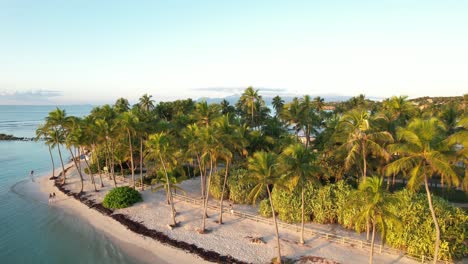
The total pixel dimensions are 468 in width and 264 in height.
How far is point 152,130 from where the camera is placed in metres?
38.4

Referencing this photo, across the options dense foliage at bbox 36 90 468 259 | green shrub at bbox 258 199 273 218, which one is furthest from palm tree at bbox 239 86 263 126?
green shrub at bbox 258 199 273 218

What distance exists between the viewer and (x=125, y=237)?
26.8m

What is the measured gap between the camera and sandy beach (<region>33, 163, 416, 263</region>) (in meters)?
22.3

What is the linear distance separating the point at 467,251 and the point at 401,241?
4.08 meters

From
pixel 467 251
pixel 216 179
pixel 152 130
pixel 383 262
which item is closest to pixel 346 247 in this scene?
pixel 383 262

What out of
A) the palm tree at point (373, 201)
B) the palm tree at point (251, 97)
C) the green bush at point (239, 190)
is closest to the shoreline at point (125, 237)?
the green bush at point (239, 190)

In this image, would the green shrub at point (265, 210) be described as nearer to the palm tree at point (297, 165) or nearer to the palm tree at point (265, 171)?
the palm tree at point (265, 171)

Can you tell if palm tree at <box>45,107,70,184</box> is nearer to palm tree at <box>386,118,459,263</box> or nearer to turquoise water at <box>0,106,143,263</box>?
turquoise water at <box>0,106,143,263</box>

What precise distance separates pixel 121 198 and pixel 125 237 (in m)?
7.42

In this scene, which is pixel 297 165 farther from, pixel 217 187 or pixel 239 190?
pixel 217 187

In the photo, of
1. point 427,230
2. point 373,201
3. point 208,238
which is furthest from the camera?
point 208,238

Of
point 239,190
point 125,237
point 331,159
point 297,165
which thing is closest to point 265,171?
point 297,165

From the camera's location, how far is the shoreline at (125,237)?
23.0 m

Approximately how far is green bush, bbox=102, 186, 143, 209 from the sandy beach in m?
0.77
